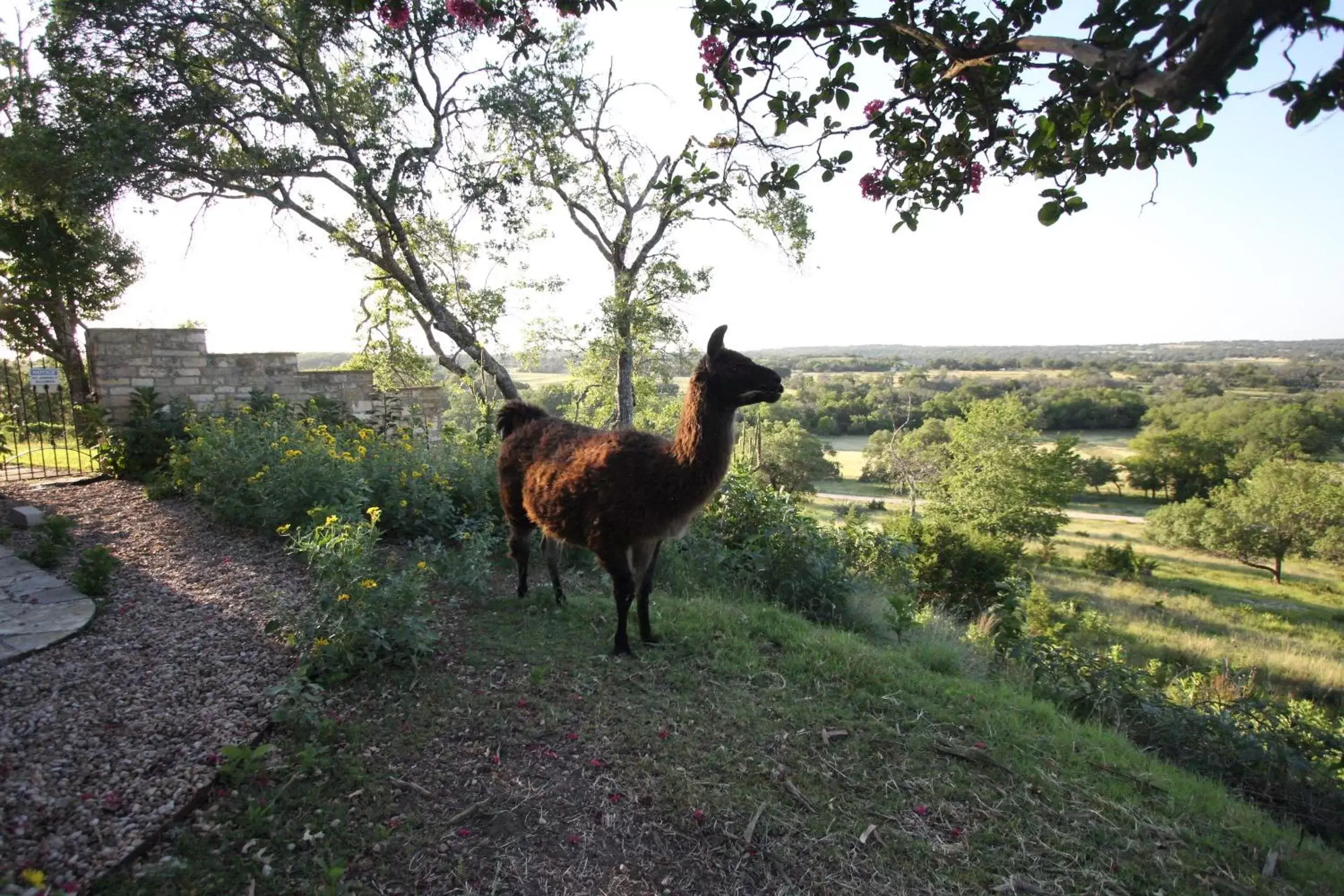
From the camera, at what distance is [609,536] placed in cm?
425

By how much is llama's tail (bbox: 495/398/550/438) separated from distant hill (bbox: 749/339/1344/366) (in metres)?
104

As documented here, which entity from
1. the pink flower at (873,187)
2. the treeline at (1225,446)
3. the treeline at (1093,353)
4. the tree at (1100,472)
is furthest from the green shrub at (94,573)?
the treeline at (1093,353)

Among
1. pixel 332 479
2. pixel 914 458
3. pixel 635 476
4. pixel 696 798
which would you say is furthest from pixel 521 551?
pixel 914 458

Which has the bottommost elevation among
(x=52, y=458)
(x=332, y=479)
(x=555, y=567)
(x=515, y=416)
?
(x=555, y=567)

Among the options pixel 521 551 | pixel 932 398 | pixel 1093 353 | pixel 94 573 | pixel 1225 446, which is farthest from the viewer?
pixel 1093 353

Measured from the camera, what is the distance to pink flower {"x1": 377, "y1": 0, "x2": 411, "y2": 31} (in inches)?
97.0

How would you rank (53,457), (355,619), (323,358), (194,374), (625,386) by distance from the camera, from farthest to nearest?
(323,358)
(625,386)
(53,457)
(194,374)
(355,619)

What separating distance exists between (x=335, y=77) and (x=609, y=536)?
1110 centimetres

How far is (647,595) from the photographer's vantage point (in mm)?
4527

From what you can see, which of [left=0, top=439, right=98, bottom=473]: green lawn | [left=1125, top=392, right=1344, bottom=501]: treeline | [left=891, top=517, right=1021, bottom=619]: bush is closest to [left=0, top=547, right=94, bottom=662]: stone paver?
[left=0, top=439, right=98, bottom=473]: green lawn

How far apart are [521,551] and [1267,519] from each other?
52662 millimetres

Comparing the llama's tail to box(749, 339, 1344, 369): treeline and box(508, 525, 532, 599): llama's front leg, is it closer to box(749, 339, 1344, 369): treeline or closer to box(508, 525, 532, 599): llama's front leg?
box(508, 525, 532, 599): llama's front leg

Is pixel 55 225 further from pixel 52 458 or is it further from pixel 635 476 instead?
pixel 635 476

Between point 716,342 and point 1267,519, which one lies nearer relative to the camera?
point 716,342
